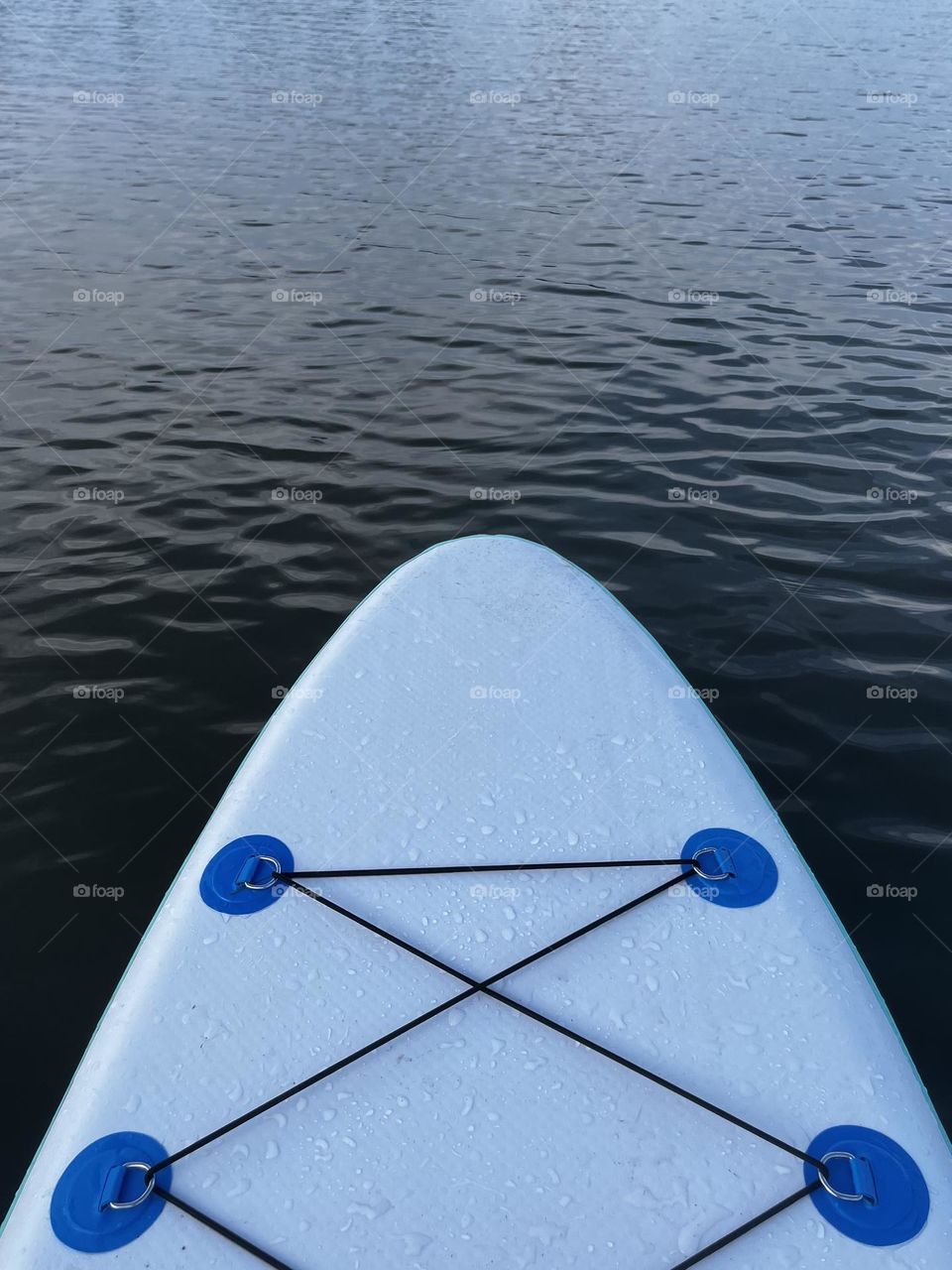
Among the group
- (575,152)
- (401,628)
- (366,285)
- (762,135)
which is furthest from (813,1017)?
(762,135)

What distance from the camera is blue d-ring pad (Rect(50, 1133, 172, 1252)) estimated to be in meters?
2.05

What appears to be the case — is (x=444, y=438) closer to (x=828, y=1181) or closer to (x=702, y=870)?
(x=702, y=870)

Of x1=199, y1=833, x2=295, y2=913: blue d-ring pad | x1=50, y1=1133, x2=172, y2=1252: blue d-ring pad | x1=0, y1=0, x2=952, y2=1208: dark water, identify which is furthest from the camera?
x1=0, y1=0, x2=952, y2=1208: dark water

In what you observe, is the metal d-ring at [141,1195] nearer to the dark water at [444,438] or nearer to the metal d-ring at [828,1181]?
the dark water at [444,438]

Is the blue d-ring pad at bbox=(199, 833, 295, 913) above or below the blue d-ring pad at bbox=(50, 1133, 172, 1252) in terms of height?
below

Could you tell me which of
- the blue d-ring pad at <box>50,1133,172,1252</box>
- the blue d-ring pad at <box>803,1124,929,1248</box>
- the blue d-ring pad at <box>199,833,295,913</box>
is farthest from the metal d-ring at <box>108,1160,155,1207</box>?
the blue d-ring pad at <box>803,1124,929,1248</box>

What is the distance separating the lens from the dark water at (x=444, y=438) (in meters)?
4.00

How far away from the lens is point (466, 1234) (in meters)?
2.08

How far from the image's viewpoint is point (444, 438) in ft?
22.8

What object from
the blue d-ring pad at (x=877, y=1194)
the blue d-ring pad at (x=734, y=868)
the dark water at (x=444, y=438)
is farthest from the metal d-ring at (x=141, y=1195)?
the blue d-ring pad at (x=734, y=868)

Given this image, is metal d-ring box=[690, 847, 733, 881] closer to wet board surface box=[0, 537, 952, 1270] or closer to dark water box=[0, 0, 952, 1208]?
wet board surface box=[0, 537, 952, 1270]

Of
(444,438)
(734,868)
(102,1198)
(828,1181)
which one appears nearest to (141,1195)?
(102,1198)

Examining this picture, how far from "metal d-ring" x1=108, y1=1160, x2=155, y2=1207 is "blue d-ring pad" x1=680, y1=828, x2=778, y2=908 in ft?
5.57

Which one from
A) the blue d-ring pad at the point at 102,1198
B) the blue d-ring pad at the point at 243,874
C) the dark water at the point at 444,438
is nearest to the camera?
the blue d-ring pad at the point at 102,1198
